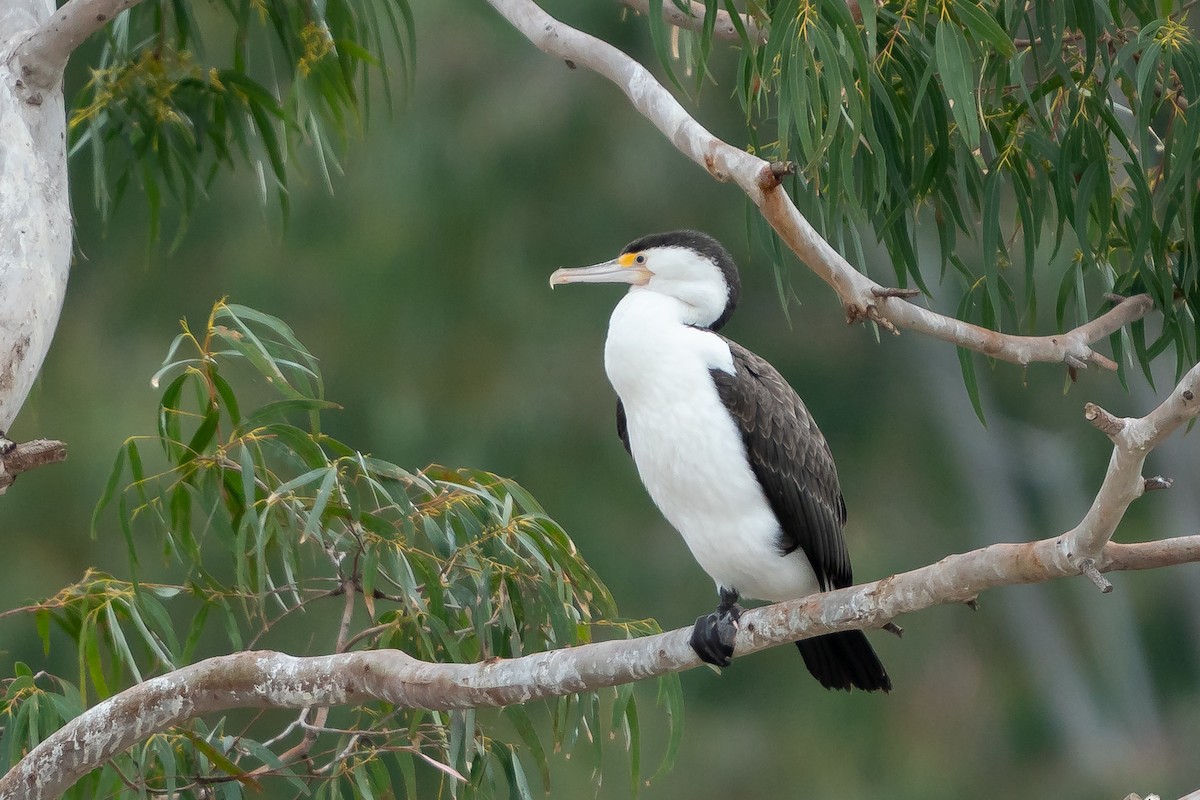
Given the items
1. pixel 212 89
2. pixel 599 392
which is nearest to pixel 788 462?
pixel 212 89

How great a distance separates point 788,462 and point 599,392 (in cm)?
462

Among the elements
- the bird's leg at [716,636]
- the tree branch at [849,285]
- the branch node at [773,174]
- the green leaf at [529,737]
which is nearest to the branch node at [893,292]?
the tree branch at [849,285]

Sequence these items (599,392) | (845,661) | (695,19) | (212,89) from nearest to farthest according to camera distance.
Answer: (845,661) → (695,19) → (212,89) → (599,392)

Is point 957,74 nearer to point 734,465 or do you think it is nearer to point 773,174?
point 773,174

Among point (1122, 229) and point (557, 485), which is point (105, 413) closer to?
point (557, 485)

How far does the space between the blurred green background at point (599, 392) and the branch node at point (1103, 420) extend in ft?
16.8

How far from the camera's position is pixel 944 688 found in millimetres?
7586

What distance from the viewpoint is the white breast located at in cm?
238

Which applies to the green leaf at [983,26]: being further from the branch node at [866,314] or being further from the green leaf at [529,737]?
the green leaf at [529,737]

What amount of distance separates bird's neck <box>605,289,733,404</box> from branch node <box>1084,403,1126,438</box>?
1017 millimetres

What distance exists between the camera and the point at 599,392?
701 centimetres

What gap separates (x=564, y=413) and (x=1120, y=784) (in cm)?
290

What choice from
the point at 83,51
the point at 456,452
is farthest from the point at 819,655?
the point at 456,452

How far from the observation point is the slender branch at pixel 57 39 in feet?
7.56
